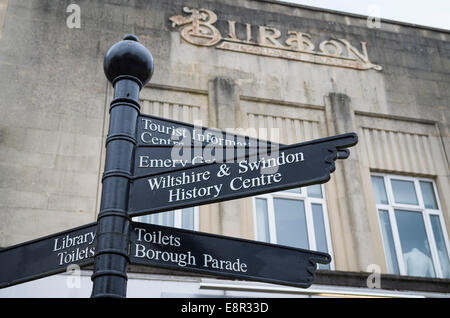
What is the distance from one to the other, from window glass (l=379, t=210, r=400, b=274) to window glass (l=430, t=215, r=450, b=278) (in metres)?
0.93

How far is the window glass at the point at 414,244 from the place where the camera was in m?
9.68

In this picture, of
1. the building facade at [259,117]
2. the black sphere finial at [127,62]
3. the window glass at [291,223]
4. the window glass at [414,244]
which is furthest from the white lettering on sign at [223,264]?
the window glass at [414,244]

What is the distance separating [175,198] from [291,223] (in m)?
5.90

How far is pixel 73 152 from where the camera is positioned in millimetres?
8883

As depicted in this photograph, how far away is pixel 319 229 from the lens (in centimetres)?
952

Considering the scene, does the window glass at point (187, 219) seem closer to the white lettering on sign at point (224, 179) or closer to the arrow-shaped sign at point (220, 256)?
the arrow-shaped sign at point (220, 256)

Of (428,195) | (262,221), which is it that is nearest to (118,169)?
(262,221)

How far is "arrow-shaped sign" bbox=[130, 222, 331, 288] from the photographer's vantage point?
12.4ft

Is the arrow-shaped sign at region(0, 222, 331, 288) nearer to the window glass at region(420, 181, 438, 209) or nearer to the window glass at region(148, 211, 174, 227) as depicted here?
the window glass at region(148, 211, 174, 227)

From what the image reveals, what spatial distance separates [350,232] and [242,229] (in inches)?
75.4

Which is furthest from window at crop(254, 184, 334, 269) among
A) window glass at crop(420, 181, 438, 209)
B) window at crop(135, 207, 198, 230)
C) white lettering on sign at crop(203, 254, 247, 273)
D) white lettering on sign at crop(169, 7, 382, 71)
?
white lettering on sign at crop(203, 254, 247, 273)

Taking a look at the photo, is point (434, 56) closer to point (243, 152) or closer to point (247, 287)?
point (247, 287)

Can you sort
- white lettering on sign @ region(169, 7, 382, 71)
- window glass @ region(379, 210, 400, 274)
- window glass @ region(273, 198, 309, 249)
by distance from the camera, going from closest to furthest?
window glass @ region(273, 198, 309, 249) < window glass @ region(379, 210, 400, 274) < white lettering on sign @ region(169, 7, 382, 71)
